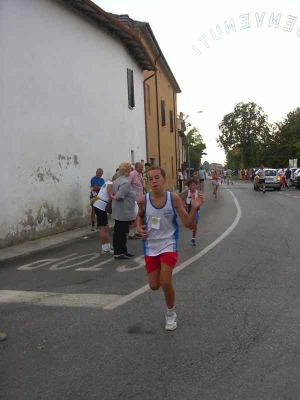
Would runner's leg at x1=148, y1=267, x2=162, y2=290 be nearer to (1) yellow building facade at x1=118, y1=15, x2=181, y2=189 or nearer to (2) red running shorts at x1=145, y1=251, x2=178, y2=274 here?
(2) red running shorts at x1=145, y1=251, x2=178, y2=274

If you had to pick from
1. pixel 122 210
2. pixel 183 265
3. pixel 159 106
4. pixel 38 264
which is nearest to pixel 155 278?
pixel 183 265

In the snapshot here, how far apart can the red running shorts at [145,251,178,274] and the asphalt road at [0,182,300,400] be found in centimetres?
60

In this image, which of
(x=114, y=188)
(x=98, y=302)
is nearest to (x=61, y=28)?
(x=114, y=188)

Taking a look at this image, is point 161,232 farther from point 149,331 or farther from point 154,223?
point 149,331

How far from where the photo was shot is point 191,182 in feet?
30.0

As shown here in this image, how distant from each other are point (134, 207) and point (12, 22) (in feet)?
18.0

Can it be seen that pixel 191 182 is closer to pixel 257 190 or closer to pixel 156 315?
pixel 156 315

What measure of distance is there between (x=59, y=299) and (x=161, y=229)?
200 cm

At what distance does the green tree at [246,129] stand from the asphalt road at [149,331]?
94198 mm

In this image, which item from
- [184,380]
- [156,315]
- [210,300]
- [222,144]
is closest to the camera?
[184,380]

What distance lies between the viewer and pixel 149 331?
4.43 m

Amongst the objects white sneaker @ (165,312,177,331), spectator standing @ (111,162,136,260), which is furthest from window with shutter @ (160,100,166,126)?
white sneaker @ (165,312,177,331)

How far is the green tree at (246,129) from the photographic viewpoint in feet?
326

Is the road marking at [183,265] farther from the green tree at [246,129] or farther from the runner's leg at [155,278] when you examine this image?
the green tree at [246,129]
